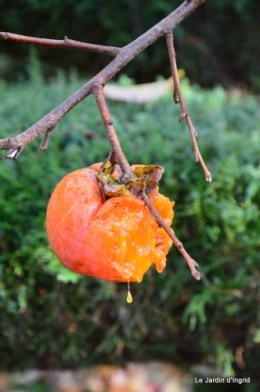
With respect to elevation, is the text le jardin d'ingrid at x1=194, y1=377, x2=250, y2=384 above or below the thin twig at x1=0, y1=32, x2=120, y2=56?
below

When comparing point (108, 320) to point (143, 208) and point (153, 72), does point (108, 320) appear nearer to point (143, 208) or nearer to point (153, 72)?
point (143, 208)

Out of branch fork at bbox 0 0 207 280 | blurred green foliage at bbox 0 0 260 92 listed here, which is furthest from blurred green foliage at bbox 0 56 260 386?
blurred green foliage at bbox 0 0 260 92

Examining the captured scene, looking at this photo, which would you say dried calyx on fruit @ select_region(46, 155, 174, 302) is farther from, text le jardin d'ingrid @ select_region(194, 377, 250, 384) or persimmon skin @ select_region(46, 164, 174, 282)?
text le jardin d'ingrid @ select_region(194, 377, 250, 384)

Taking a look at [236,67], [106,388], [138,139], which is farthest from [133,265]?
[236,67]

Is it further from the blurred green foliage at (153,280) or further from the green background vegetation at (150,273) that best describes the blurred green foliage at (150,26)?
the blurred green foliage at (153,280)

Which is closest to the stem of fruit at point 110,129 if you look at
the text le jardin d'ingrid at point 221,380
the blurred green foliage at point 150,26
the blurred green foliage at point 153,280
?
the blurred green foliage at point 153,280

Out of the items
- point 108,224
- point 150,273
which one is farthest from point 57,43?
point 150,273

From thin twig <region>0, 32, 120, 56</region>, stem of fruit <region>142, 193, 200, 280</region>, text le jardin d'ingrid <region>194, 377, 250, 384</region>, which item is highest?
thin twig <region>0, 32, 120, 56</region>
